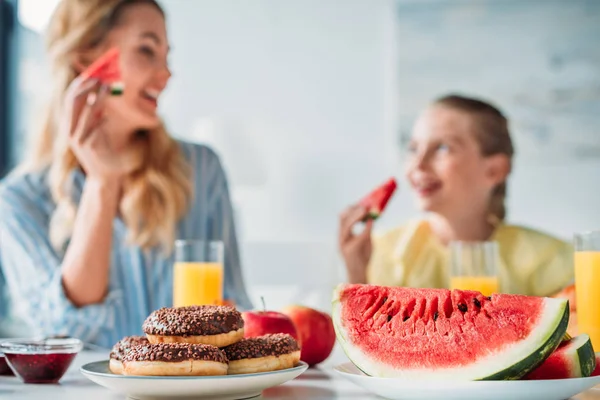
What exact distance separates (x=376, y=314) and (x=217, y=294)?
90 cm

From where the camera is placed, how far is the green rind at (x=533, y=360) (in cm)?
79

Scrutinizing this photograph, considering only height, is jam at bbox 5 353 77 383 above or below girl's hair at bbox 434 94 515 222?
below

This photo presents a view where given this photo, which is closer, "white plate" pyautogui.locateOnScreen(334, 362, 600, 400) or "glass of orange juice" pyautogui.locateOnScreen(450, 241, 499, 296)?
"white plate" pyautogui.locateOnScreen(334, 362, 600, 400)

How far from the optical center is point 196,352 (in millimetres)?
782

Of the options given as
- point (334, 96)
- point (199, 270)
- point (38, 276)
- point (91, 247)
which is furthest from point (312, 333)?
point (334, 96)

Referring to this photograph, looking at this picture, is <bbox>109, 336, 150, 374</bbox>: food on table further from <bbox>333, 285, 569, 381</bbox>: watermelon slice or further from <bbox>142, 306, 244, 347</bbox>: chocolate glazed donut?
<bbox>333, 285, 569, 381</bbox>: watermelon slice

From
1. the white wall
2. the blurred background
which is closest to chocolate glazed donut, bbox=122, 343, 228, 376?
the blurred background

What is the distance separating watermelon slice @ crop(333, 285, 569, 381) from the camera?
800 mm

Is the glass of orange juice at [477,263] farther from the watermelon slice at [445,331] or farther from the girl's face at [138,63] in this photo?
the watermelon slice at [445,331]

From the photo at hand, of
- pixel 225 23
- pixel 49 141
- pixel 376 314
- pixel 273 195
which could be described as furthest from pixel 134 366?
pixel 225 23

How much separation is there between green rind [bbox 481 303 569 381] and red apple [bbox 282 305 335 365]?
1.40 feet

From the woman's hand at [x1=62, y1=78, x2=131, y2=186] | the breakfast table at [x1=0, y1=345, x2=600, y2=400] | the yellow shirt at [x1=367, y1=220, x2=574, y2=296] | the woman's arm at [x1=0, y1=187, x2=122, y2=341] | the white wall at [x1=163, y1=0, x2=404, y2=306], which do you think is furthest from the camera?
the white wall at [x1=163, y1=0, x2=404, y2=306]

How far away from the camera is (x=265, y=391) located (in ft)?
3.07

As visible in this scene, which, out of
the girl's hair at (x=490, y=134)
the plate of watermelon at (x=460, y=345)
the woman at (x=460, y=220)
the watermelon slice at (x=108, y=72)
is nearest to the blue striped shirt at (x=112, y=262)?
the watermelon slice at (x=108, y=72)
